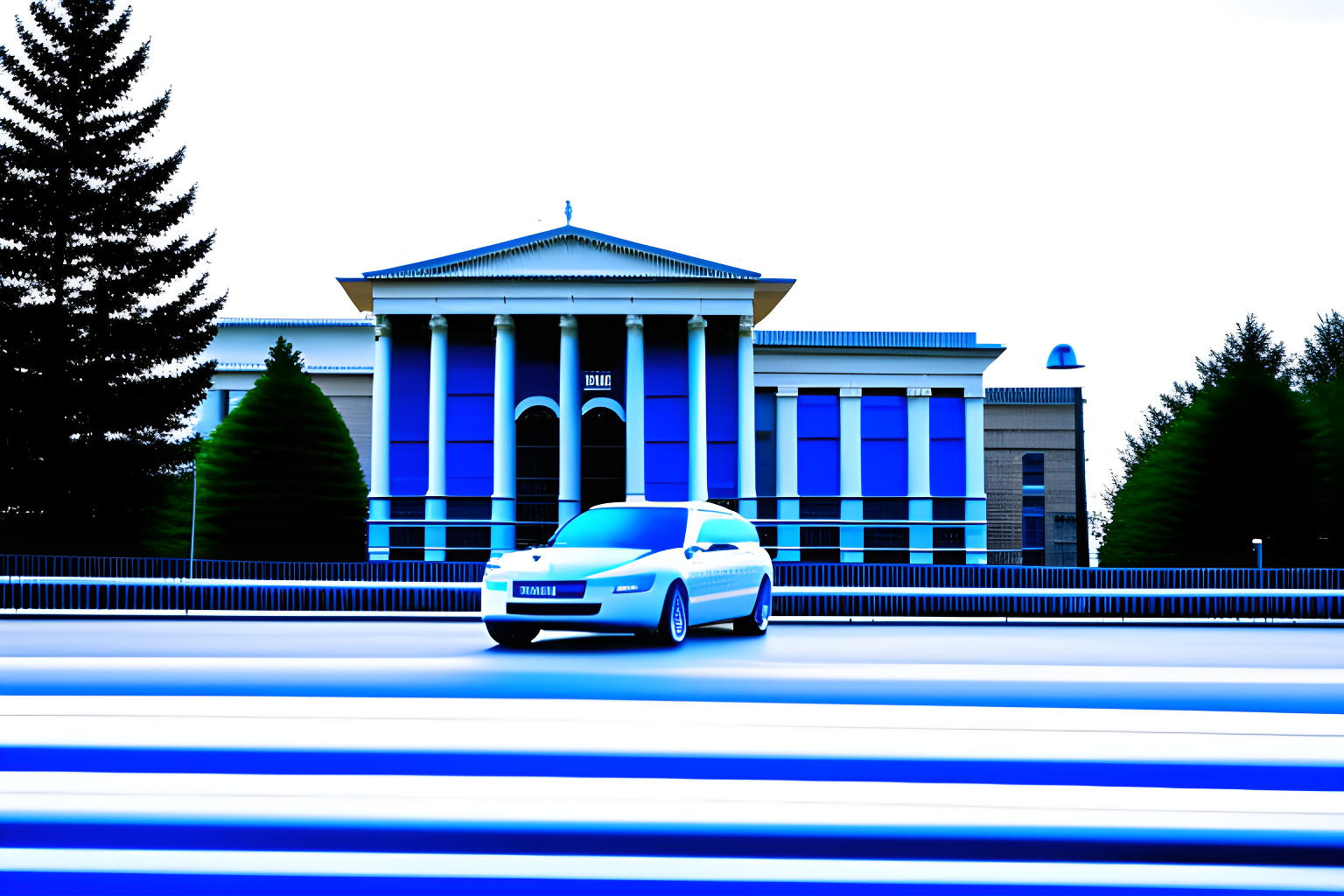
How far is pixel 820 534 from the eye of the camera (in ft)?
151

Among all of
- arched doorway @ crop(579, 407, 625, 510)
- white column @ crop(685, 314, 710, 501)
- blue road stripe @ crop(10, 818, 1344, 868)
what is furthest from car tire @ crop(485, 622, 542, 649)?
arched doorway @ crop(579, 407, 625, 510)

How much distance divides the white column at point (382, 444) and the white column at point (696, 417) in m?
10.6

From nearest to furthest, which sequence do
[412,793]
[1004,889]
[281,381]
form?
[1004,889] → [412,793] → [281,381]

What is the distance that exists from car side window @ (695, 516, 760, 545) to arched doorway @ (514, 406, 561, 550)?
27.8 meters

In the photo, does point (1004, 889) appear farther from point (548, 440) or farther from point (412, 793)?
point (548, 440)

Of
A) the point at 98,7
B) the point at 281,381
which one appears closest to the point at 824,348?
the point at 281,381

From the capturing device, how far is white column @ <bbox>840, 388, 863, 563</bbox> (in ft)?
150

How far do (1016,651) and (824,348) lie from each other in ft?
113

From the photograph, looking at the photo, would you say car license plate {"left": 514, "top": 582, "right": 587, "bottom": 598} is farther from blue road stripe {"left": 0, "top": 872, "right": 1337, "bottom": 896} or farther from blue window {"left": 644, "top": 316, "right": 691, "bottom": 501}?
blue window {"left": 644, "top": 316, "right": 691, "bottom": 501}

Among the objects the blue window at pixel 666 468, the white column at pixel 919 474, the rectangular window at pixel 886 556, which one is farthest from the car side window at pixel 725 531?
the white column at pixel 919 474

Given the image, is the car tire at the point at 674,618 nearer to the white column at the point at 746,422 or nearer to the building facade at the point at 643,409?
the building facade at the point at 643,409

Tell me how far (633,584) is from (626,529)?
1.68 metres

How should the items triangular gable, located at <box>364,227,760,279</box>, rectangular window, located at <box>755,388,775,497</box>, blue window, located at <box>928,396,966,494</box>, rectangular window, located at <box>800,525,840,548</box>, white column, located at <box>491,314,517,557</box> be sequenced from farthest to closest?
rectangular window, located at <box>755,388,775,497</box> < blue window, located at <box>928,396,966,494</box> < rectangular window, located at <box>800,525,840,548</box> < triangular gable, located at <box>364,227,760,279</box> < white column, located at <box>491,314,517,557</box>

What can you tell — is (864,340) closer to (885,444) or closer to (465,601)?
(885,444)
